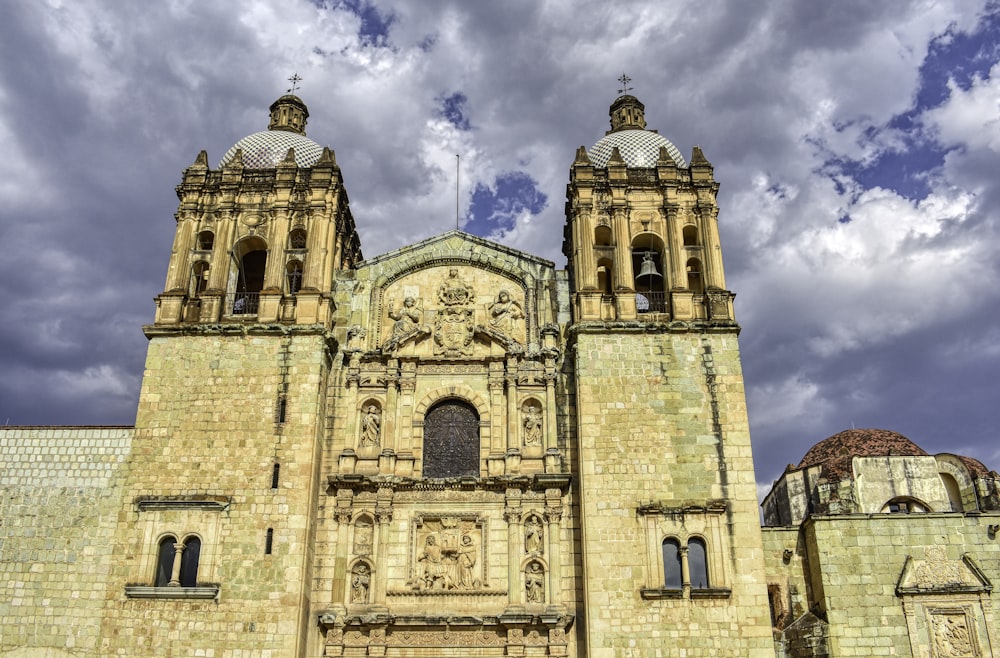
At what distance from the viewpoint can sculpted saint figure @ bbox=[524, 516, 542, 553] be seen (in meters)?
19.8

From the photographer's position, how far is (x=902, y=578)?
19.9 m

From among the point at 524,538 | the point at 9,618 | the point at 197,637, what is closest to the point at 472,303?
the point at 524,538

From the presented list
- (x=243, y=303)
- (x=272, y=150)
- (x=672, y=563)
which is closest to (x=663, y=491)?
(x=672, y=563)

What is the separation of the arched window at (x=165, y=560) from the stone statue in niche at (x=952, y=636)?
1649cm

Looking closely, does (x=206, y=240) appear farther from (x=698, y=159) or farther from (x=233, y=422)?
(x=698, y=159)

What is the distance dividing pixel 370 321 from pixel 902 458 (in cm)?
1682

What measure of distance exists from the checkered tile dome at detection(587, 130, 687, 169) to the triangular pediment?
38.6 ft

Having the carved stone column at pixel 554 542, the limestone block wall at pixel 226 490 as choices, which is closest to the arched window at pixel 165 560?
the limestone block wall at pixel 226 490

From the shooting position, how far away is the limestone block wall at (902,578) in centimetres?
1947

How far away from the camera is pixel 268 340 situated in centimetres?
2153

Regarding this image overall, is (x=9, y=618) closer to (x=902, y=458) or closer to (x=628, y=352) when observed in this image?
(x=628, y=352)

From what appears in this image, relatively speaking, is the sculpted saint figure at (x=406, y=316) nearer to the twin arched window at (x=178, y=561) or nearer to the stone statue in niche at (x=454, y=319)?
the stone statue in niche at (x=454, y=319)

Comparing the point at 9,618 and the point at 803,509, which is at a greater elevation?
the point at 803,509

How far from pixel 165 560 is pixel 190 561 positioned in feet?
1.87
